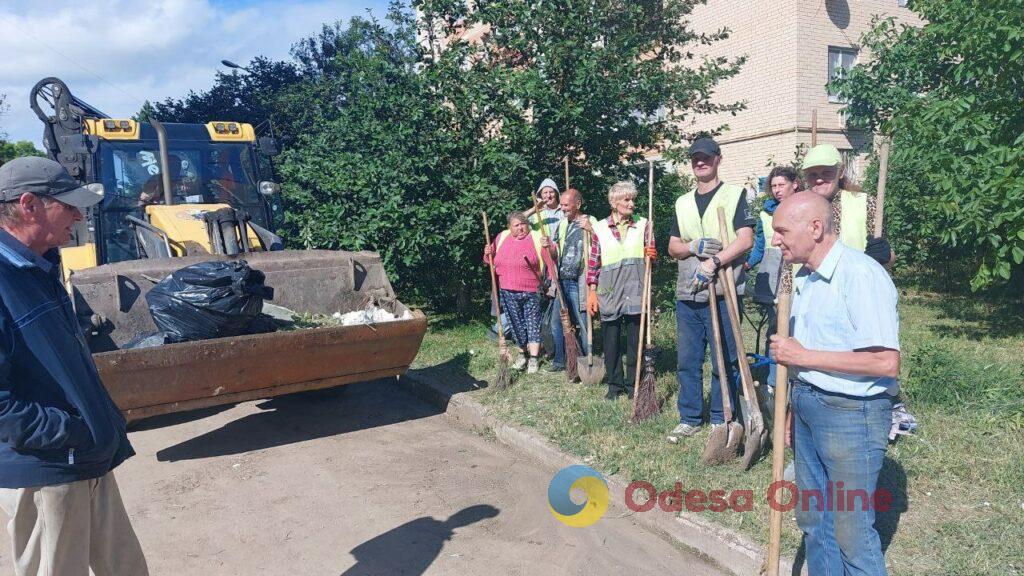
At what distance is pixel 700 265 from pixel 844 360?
2116 mm

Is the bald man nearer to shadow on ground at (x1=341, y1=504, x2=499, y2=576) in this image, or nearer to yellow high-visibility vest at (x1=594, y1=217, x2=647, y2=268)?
shadow on ground at (x1=341, y1=504, x2=499, y2=576)

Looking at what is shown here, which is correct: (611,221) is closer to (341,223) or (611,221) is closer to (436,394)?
(436,394)

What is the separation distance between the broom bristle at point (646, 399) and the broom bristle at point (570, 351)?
124cm

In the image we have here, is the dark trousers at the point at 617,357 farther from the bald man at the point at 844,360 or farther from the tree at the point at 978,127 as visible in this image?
the tree at the point at 978,127

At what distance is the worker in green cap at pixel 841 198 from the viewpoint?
14.2ft

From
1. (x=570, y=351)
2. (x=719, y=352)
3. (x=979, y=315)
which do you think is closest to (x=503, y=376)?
(x=570, y=351)

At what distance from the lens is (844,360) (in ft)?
8.69

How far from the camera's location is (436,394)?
7.07 m

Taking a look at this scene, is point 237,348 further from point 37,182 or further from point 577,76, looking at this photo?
point 577,76

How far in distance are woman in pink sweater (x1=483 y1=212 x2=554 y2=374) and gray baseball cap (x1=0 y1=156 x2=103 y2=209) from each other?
192 inches

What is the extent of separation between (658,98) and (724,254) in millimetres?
5096

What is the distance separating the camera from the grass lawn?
3523mm

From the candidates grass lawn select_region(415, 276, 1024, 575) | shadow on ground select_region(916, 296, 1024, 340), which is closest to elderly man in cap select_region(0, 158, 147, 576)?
grass lawn select_region(415, 276, 1024, 575)

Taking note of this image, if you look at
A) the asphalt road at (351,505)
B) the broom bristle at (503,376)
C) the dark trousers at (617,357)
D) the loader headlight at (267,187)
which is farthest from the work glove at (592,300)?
the loader headlight at (267,187)
